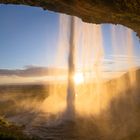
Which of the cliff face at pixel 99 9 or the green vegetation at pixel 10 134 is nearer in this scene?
the cliff face at pixel 99 9

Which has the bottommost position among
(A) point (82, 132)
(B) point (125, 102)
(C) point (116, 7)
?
(A) point (82, 132)

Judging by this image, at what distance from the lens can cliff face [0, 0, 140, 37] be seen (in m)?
11.9

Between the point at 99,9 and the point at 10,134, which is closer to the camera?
the point at 99,9

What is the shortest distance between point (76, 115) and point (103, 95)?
10743 millimetres

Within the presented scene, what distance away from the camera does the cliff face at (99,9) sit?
11883mm

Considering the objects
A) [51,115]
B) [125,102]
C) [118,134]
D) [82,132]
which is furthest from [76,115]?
[118,134]

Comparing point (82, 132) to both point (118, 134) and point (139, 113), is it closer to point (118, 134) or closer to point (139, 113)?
point (118, 134)

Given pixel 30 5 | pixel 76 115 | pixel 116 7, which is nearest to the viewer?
pixel 116 7

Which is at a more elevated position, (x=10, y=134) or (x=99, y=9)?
(x=99, y=9)

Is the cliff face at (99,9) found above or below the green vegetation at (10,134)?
above

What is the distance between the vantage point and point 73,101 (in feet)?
150

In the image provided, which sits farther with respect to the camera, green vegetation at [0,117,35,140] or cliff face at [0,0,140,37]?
green vegetation at [0,117,35,140]

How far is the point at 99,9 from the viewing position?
12.9 metres

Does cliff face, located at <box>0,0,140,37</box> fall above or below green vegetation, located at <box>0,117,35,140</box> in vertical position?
above
